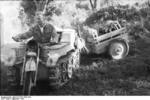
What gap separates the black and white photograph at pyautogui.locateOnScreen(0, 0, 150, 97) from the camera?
119 inches

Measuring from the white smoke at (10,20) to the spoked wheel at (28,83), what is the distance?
431 mm

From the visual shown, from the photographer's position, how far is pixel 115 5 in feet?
10.2

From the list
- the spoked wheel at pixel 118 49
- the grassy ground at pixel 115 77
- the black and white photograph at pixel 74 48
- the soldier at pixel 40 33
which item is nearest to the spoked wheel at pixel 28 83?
the black and white photograph at pixel 74 48

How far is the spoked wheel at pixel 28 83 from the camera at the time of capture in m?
3.14

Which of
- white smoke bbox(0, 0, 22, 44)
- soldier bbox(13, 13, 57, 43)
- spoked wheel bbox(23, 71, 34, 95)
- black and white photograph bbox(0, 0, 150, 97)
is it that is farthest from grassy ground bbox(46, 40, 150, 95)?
white smoke bbox(0, 0, 22, 44)

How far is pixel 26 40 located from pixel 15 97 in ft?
2.13

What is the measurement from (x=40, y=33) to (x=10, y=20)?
373 mm

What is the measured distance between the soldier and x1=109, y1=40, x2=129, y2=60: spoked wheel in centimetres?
64

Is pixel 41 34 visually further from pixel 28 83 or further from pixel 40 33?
pixel 28 83

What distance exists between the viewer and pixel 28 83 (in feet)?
10.3

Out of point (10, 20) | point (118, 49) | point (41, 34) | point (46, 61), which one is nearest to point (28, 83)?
point (46, 61)

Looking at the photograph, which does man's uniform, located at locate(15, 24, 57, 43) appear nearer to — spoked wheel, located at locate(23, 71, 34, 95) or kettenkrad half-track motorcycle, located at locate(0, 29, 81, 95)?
kettenkrad half-track motorcycle, located at locate(0, 29, 81, 95)

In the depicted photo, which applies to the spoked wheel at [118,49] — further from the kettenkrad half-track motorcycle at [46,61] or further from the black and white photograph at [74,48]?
the kettenkrad half-track motorcycle at [46,61]

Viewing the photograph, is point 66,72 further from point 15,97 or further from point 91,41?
point 15,97
